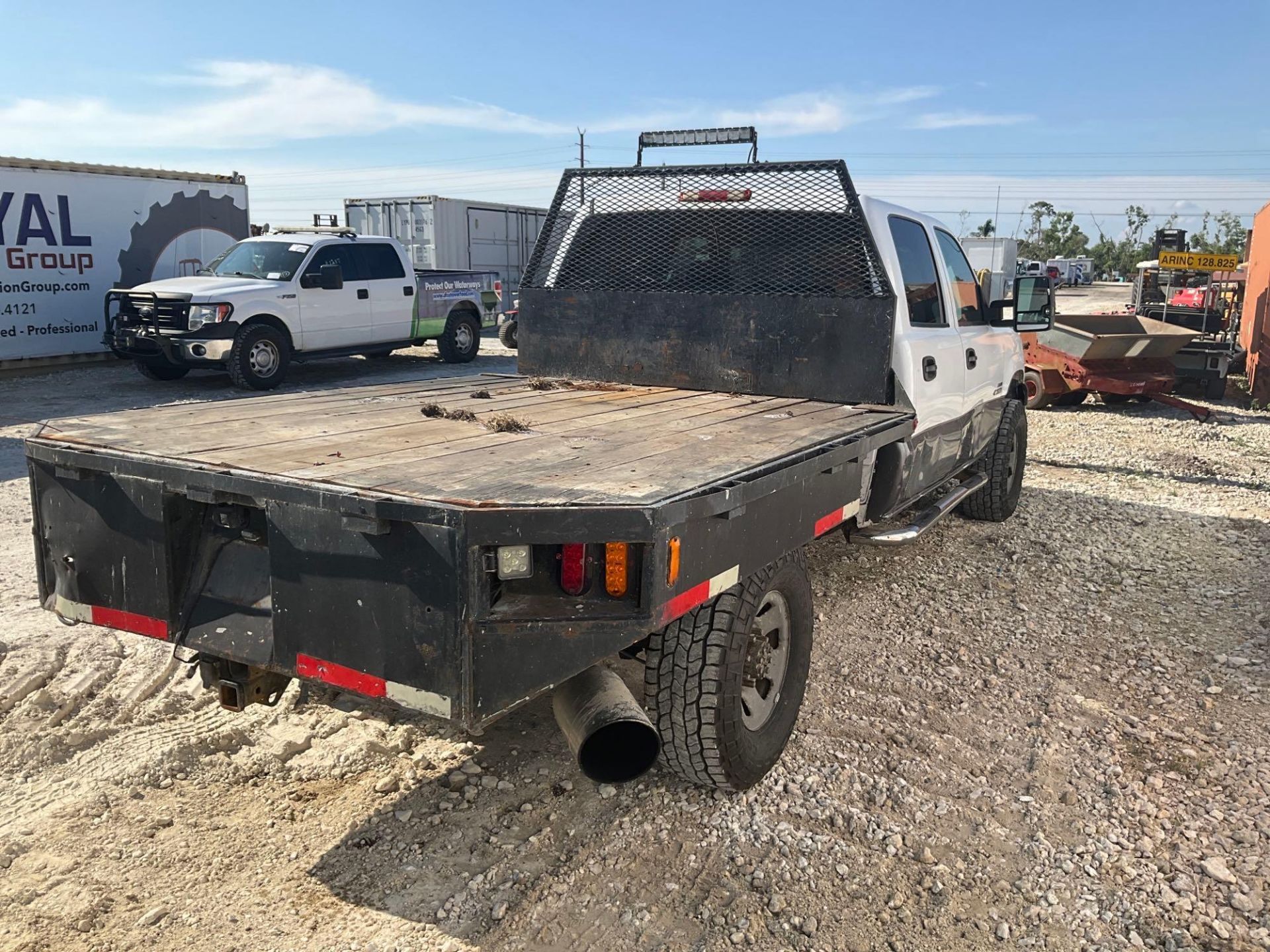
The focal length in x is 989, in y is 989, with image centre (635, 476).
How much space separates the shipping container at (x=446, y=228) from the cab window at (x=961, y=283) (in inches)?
619

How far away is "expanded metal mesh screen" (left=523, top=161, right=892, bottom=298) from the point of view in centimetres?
492

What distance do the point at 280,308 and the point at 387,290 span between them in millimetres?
2115

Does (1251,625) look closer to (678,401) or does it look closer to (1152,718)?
(1152,718)

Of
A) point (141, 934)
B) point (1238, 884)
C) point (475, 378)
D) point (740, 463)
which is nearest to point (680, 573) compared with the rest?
point (740, 463)

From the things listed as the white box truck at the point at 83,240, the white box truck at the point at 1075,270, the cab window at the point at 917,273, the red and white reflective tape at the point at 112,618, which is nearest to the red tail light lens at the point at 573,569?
the red and white reflective tape at the point at 112,618

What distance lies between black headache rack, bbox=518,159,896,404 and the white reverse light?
8.87ft

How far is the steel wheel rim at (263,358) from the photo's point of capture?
12.5 metres

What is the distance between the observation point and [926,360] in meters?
4.99

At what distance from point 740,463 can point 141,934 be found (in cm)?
213

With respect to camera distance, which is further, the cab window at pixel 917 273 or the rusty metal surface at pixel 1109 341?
the rusty metal surface at pixel 1109 341

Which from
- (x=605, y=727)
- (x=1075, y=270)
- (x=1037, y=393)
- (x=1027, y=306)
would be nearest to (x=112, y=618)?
(x=605, y=727)

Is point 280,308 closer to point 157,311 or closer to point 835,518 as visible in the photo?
point 157,311

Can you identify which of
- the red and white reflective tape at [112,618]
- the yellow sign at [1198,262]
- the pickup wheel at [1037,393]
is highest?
the yellow sign at [1198,262]

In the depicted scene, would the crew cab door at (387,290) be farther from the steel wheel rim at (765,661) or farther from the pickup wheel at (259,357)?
the steel wheel rim at (765,661)
